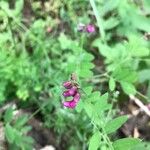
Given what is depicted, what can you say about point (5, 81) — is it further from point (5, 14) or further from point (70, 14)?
point (70, 14)

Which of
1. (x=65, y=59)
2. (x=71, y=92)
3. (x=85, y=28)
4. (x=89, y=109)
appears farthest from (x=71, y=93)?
(x=65, y=59)

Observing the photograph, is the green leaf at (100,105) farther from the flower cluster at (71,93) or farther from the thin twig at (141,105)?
the thin twig at (141,105)

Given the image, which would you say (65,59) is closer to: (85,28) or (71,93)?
(85,28)

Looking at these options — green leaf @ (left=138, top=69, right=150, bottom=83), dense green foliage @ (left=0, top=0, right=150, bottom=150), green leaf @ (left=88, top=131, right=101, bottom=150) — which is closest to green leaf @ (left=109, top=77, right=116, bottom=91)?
dense green foliage @ (left=0, top=0, right=150, bottom=150)

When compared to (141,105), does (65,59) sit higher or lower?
higher

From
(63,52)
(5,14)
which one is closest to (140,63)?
(63,52)

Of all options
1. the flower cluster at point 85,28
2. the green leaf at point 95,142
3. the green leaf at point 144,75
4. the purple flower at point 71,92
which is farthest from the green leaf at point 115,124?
the green leaf at point 144,75
